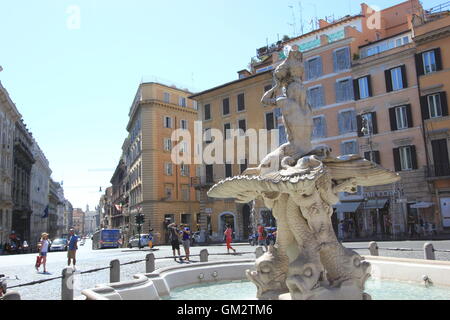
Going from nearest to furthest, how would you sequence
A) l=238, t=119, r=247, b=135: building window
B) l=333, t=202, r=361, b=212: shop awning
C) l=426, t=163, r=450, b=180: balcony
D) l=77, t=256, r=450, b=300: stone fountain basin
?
1. l=77, t=256, r=450, b=300: stone fountain basin
2. l=426, t=163, r=450, b=180: balcony
3. l=333, t=202, r=361, b=212: shop awning
4. l=238, t=119, r=247, b=135: building window

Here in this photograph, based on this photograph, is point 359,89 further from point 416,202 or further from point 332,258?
point 332,258

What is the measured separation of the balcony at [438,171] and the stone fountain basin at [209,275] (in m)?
20.3

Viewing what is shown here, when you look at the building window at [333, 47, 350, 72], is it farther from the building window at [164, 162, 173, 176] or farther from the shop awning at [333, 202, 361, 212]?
the building window at [164, 162, 173, 176]

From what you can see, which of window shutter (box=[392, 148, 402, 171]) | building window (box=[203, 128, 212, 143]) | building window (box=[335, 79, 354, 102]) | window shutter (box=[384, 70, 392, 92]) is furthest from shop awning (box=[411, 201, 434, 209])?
building window (box=[203, 128, 212, 143])

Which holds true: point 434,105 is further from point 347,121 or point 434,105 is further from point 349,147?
point 349,147

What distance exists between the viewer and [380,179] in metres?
6.92

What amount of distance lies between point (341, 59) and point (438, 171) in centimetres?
1170

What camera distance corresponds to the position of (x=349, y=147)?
104 feet

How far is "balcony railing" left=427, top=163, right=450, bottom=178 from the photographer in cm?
2659

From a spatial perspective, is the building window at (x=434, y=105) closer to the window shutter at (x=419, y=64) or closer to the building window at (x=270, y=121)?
the window shutter at (x=419, y=64)

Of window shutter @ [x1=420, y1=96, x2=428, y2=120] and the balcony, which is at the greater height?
window shutter @ [x1=420, y1=96, x2=428, y2=120]

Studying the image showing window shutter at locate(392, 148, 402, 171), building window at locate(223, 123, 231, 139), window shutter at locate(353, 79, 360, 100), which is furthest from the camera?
building window at locate(223, 123, 231, 139)

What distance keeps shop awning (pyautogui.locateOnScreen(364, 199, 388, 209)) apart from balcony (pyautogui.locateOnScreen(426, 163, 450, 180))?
11.7ft

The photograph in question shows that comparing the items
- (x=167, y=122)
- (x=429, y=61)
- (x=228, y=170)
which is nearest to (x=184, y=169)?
(x=167, y=122)
